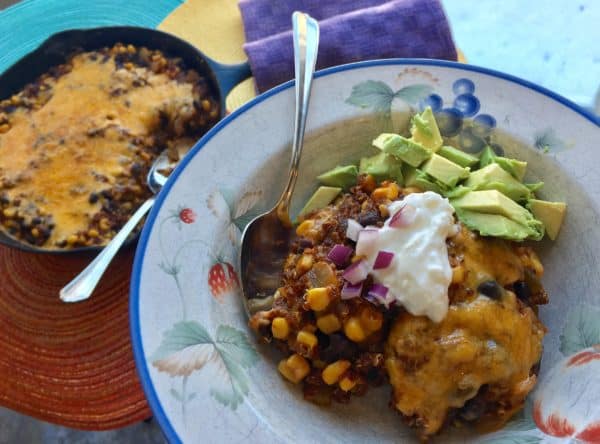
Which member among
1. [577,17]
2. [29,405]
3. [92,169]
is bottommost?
[29,405]

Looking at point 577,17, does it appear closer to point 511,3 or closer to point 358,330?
point 511,3

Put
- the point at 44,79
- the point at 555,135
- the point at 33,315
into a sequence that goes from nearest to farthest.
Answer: the point at 555,135 < the point at 33,315 < the point at 44,79

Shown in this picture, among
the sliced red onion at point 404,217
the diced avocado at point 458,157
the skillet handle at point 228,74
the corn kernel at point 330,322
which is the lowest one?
the corn kernel at point 330,322

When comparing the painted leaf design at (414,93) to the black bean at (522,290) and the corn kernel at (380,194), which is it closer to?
the corn kernel at (380,194)

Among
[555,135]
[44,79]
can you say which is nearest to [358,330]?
[555,135]

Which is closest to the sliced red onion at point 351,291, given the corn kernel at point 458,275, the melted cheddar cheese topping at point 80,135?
the corn kernel at point 458,275

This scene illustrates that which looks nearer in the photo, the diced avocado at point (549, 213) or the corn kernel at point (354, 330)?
the corn kernel at point (354, 330)

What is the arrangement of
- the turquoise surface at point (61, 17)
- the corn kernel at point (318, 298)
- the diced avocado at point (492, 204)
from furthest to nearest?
1. the turquoise surface at point (61, 17)
2. the diced avocado at point (492, 204)
3. the corn kernel at point (318, 298)

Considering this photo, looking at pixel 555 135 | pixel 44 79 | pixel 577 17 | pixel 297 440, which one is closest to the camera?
pixel 297 440
